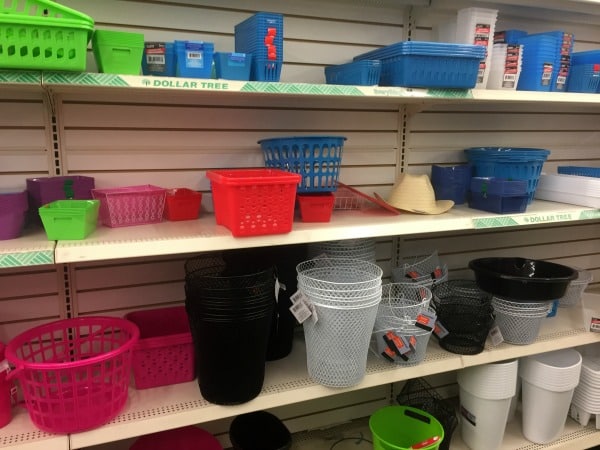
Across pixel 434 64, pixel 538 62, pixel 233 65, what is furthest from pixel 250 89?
pixel 538 62

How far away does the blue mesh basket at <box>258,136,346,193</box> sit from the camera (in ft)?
6.03

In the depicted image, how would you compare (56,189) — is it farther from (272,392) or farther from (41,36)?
(272,392)

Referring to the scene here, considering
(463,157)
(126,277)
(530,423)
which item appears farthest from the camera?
(463,157)

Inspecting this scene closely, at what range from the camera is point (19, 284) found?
6.32 feet

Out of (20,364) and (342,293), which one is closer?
(20,364)

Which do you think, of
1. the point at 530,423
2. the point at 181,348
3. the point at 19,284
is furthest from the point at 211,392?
the point at 530,423

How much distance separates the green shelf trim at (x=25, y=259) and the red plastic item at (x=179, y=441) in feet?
3.61

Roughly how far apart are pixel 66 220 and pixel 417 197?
145cm

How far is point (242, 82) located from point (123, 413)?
125cm

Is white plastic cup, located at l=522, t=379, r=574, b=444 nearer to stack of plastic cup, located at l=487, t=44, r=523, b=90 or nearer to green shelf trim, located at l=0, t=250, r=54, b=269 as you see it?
stack of plastic cup, located at l=487, t=44, r=523, b=90

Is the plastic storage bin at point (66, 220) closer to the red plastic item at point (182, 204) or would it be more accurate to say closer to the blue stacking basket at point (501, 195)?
the red plastic item at point (182, 204)

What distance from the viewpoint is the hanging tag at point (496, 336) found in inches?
84.6

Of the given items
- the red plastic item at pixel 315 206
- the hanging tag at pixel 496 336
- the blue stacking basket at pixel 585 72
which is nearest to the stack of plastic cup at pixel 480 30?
the blue stacking basket at pixel 585 72

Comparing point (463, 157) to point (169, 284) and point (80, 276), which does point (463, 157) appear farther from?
point (80, 276)
